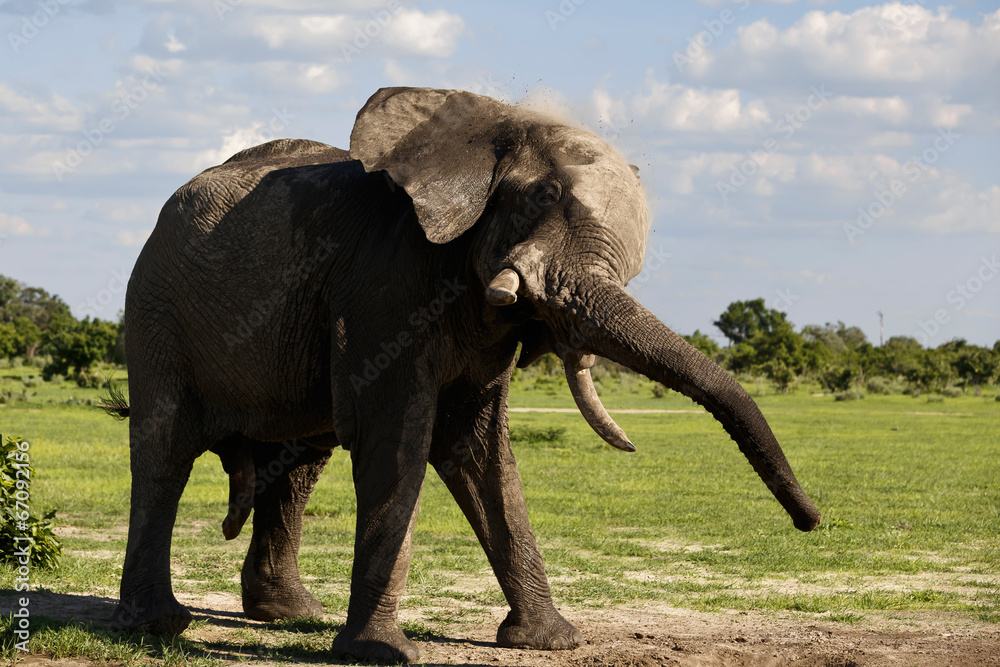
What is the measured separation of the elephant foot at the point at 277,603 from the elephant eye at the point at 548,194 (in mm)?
3649

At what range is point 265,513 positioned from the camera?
7.96m

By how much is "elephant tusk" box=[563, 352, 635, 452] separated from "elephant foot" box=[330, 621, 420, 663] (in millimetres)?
1645

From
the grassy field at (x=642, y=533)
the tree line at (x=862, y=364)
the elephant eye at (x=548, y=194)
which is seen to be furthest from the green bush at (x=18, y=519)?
the tree line at (x=862, y=364)

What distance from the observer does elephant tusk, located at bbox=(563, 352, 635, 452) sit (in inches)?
251

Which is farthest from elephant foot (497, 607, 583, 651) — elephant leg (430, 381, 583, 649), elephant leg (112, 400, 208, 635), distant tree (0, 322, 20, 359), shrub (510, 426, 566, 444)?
distant tree (0, 322, 20, 359)

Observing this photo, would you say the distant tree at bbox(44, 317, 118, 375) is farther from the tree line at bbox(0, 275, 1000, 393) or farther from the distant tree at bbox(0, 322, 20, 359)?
the distant tree at bbox(0, 322, 20, 359)

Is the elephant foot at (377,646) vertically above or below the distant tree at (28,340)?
below

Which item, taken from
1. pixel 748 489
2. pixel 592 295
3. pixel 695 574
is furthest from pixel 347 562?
pixel 748 489

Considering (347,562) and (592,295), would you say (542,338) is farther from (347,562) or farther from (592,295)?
(347,562)

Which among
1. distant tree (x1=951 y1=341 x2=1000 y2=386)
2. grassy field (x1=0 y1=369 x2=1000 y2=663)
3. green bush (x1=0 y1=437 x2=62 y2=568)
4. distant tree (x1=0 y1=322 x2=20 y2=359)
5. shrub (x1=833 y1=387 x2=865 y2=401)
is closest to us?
green bush (x1=0 y1=437 x2=62 y2=568)

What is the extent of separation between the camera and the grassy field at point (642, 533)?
861 cm

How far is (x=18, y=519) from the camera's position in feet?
28.3

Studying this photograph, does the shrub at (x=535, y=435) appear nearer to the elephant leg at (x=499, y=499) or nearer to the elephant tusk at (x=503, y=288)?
the elephant leg at (x=499, y=499)

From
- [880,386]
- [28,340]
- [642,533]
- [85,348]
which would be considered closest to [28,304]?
[28,340]
